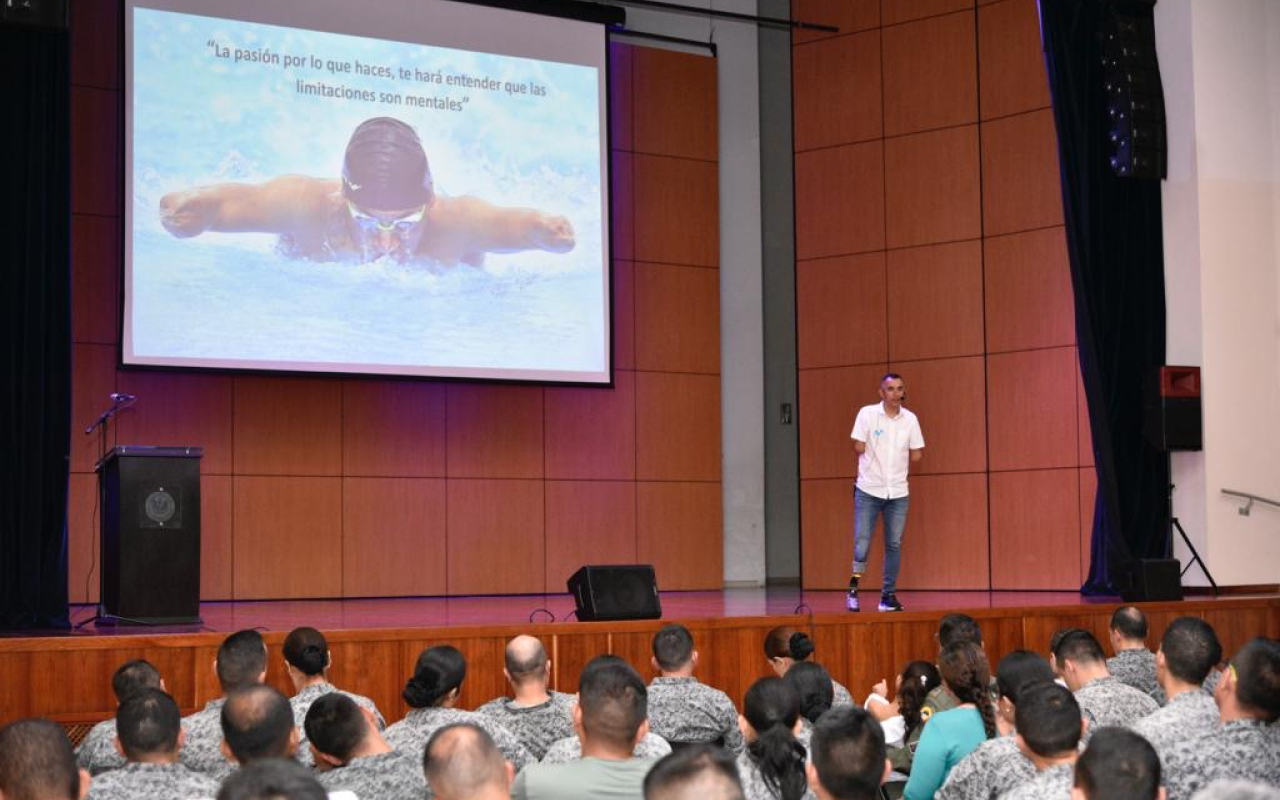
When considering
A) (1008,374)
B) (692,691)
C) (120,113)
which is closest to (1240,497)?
(1008,374)

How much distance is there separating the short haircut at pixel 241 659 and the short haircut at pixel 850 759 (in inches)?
97.8

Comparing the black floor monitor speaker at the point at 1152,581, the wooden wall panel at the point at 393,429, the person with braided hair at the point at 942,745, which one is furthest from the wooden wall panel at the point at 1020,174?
→ the person with braided hair at the point at 942,745

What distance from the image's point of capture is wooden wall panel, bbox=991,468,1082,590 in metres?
9.05

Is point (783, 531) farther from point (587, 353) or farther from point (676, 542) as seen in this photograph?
point (587, 353)

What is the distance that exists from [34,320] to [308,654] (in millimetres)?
3589

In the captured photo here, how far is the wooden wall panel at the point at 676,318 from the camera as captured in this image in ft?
33.3

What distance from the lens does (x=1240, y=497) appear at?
8.73m

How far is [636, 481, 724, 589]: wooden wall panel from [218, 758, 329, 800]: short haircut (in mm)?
8034

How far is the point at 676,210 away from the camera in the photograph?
10.3 m

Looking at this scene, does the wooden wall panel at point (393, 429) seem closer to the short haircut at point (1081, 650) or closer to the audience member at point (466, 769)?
the short haircut at point (1081, 650)

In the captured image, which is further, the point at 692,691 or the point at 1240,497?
the point at 1240,497

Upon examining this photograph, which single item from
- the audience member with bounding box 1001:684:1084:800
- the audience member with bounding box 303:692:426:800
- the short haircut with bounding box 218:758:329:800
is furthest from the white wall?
the short haircut with bounding box 218:758:329:800

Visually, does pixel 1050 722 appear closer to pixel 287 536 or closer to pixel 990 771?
pixel 990 771

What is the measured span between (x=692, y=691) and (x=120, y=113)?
5.27 m
